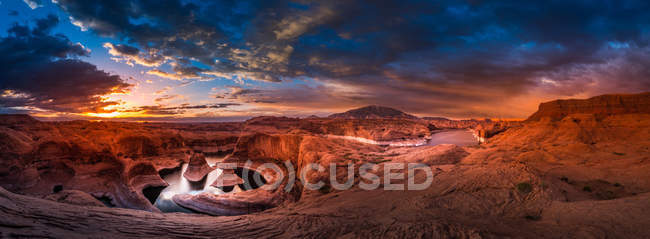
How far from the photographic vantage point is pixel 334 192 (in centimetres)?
1396

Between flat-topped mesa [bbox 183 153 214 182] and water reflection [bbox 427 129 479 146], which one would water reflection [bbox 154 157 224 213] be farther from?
water reflection [bbox 427 129 479 146]

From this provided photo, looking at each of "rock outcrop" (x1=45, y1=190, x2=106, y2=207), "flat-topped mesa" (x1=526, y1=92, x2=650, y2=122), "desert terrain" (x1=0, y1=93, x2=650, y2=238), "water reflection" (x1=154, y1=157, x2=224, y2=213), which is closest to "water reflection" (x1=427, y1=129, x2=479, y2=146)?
"flat-topped mesa" (x1=526, y1=92, x2=650, y2=122)

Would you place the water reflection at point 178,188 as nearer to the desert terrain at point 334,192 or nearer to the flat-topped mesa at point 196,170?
the flat-topped mesa at point 196,170

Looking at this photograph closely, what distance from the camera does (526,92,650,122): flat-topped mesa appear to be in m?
41.8

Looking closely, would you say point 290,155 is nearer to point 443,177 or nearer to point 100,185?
point 100,185

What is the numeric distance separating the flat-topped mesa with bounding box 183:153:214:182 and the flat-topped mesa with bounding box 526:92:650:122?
7306 centimetres

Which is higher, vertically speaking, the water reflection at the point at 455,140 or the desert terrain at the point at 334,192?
the desert terrain at the point at 334,192

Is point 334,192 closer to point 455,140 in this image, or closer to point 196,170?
point 196,170

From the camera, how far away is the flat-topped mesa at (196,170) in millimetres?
36719

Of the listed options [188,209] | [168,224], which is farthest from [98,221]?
[188,209]

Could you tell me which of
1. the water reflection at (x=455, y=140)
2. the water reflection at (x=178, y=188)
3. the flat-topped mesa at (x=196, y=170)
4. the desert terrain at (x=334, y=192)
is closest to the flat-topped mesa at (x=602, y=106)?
the desert terrain at (x=334, y=192)

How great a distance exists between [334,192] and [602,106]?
6753 cm

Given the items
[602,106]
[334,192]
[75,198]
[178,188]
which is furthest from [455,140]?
[75,198]

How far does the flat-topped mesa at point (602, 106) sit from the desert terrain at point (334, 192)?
389 millimetres
